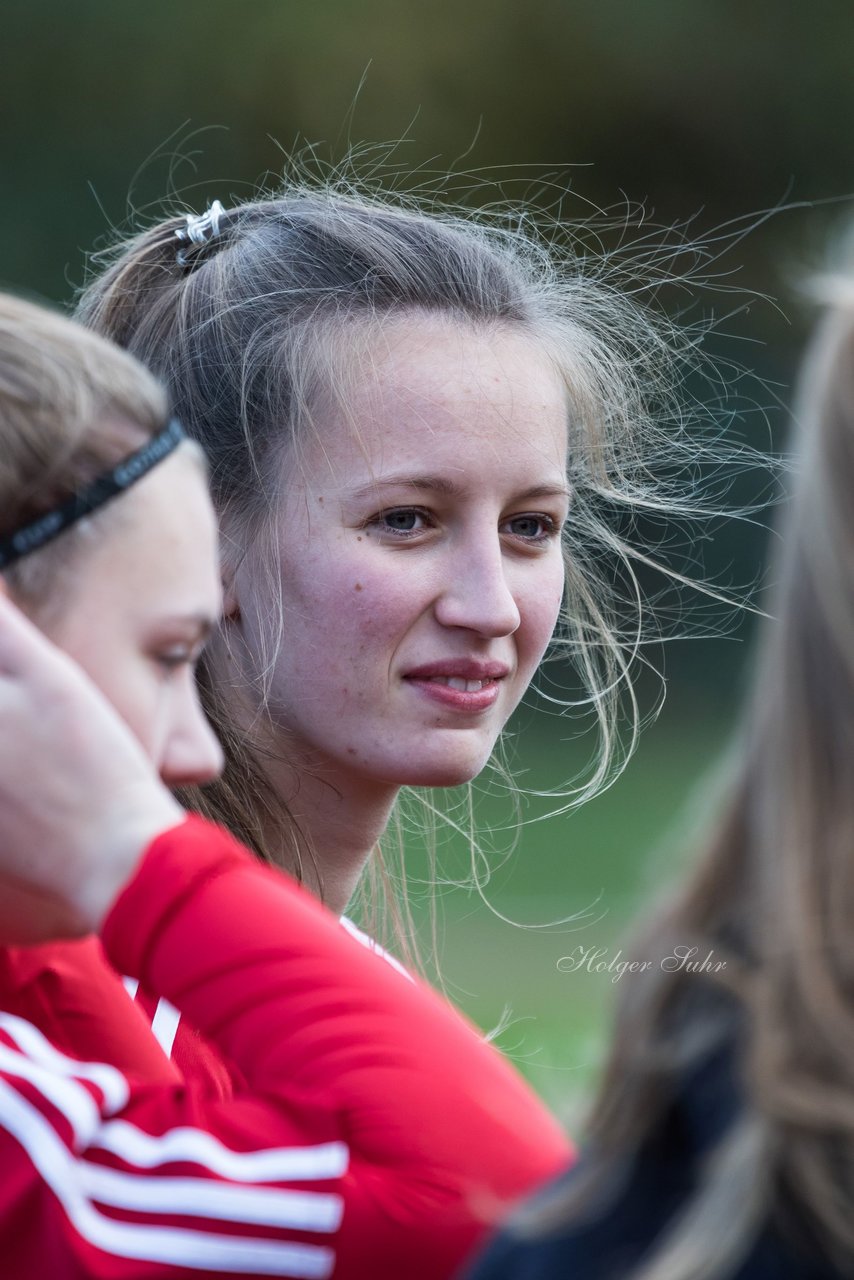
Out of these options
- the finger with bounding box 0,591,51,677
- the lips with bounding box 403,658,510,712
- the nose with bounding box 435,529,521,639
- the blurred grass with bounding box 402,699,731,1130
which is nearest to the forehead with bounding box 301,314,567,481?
the nose with bounding box 435,529,521,639

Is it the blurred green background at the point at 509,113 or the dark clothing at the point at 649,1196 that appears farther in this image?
the blurred green background at the point at 509,113

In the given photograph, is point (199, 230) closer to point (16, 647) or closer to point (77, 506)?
point (77, 506)

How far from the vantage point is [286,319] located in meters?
2.46

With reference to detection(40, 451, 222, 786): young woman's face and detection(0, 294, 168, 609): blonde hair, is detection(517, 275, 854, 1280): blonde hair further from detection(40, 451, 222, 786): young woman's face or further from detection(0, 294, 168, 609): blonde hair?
detection(0, 294, 168, 609): blonde hair

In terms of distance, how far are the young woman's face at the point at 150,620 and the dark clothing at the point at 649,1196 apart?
599mm

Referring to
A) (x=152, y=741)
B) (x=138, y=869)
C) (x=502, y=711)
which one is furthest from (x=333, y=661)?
(x=138, y=869)

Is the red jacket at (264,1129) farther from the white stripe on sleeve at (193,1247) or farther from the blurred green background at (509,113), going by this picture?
the blurred green background at (509,113)

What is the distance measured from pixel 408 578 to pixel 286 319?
0.48m

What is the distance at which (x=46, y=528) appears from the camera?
145 centimetres

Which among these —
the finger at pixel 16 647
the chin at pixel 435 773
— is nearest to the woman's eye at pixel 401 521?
the chin at pixel 435 773

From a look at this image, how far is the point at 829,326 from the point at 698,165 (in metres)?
18.3

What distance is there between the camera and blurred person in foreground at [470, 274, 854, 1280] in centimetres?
94

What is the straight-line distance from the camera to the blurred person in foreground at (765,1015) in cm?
94

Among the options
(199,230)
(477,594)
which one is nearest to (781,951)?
(477,594)
